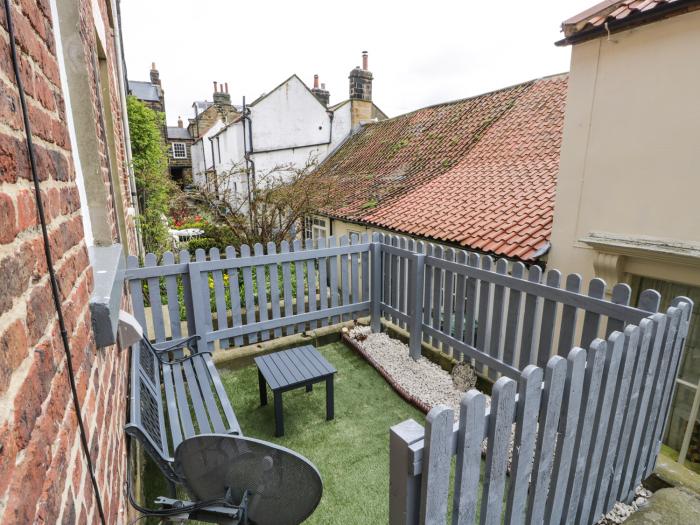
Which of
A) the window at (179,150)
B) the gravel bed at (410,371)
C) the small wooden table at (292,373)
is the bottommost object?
the gravel bed at (410,371)

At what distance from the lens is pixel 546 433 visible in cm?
184

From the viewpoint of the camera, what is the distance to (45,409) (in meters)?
0.84

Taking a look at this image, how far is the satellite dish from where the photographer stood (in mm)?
1744

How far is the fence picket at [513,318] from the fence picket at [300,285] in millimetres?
Result: 2584

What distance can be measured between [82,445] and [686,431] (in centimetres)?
465

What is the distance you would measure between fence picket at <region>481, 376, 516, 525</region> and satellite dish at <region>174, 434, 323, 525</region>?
0.76 metres

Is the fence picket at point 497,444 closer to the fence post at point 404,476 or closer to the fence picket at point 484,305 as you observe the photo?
the fence post at point 404,476

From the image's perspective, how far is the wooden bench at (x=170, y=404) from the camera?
2.26 m

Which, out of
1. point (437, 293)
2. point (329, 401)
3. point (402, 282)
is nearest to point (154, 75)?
point (402, 282)

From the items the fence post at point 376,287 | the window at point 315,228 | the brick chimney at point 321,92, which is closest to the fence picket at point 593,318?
the fence post at point 376,287

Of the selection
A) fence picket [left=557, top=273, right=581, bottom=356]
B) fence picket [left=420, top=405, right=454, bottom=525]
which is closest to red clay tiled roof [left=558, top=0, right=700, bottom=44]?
fence picket [left=557, top=273, right=581, bottom=356]

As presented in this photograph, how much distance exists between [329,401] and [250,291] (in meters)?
1.75

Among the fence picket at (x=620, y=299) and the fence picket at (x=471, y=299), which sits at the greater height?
the fence picket at (x=620, y=299)

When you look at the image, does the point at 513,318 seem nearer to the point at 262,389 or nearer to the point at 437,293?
the point at 437,293
